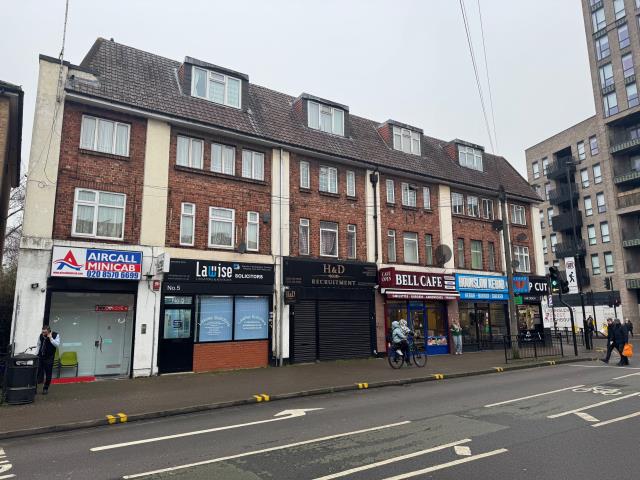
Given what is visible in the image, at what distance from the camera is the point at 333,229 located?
20.0 m

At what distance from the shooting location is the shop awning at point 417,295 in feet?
65.3

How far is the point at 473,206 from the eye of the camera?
25.4 m

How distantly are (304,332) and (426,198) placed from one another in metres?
10.2

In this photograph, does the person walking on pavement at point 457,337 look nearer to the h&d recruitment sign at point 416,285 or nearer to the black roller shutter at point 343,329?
the h&d recruitment sign at point 416,285

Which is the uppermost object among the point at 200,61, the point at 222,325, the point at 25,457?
the point at 200,61

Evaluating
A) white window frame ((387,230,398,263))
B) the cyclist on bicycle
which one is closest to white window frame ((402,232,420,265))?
white window frame ((387,230,398,263))

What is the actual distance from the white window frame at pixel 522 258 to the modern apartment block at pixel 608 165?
54.0 feet

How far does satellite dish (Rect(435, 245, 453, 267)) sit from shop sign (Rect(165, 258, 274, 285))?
9556mm

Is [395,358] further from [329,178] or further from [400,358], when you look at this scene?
[329,178]

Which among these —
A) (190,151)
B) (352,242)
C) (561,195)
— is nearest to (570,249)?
(561,195)

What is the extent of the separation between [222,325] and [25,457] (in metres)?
9.75

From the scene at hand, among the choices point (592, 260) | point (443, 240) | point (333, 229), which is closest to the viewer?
point (333, 229)

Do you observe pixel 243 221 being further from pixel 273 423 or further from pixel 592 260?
pixel 592 260

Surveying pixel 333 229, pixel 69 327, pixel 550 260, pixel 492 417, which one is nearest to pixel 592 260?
pixel 550 260
